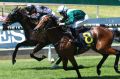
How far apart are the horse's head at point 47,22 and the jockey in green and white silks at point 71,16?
0.80 meters

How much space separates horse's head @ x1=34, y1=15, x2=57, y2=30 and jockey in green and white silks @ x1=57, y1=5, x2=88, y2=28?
80cm

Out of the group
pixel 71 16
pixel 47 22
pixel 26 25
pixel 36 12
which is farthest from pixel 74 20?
pixel 26 25

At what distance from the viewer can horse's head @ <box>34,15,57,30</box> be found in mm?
10570

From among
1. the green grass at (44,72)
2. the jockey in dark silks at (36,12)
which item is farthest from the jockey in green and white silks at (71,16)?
the green grass at (44,72)

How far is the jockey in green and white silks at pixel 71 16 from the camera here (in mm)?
11838

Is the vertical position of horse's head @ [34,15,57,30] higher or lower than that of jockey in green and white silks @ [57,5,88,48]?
higher

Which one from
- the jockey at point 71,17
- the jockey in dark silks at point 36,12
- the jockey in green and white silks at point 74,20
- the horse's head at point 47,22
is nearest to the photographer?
the horse's head at point 47,22

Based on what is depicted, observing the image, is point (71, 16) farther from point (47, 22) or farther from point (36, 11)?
point (36, 11)

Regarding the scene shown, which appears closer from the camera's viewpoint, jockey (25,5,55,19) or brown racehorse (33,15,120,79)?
brown racehorse (33,15,120,79)

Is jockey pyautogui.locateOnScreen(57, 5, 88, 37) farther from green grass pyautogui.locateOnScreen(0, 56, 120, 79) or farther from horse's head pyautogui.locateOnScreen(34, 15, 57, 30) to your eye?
green grass pyautogui.locateOnScreen(0, 56, 120, 79)

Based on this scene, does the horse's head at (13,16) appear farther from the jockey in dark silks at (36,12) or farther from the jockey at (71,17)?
the jockey at (71,17)

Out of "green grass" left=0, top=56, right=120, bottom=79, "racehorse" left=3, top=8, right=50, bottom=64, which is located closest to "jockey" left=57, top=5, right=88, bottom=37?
"racehorse" left=3, top=8, right=50, bottom=64

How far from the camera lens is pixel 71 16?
12.0 meters

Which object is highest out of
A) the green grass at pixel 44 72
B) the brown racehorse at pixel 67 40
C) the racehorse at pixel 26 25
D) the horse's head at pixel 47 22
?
the horse's head at pixel 47 22
